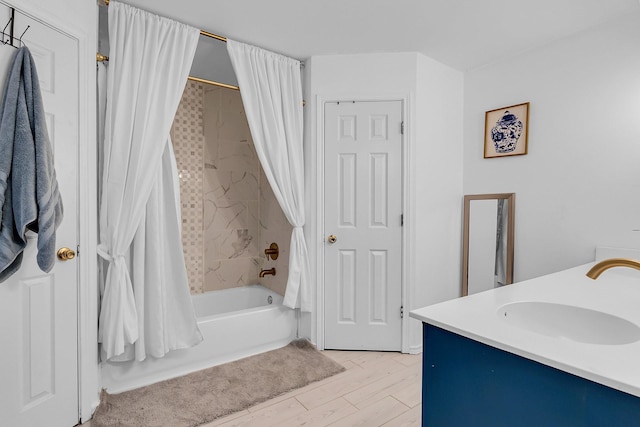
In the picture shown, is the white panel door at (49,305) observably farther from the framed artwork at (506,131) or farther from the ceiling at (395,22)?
the framed artwork at (506,131)

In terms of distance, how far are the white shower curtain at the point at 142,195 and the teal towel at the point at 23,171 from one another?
435 mm

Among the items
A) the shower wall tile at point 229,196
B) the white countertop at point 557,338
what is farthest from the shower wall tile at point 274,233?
the white countertop at point 557,338

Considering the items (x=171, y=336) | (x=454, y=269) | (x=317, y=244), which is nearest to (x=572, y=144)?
(x=454, y=269)

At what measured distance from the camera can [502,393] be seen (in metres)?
0.89

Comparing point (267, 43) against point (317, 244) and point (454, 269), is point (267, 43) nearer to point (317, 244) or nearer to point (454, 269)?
point (317, 244)

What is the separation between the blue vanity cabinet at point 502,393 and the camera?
2.39ft

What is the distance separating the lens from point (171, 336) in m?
2.14

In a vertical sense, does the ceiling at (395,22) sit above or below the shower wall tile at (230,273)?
above

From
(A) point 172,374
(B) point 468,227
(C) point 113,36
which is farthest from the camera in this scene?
(B) point 468,227

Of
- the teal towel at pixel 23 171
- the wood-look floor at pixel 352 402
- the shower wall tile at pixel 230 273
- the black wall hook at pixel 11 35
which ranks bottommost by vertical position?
the wood-look floor at pixel 352 402

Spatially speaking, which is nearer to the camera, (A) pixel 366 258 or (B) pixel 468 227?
(A) pixel 366 258

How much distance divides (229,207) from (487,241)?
2.31 m

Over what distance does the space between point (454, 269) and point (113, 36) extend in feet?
9.53

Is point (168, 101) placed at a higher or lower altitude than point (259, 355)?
higher
